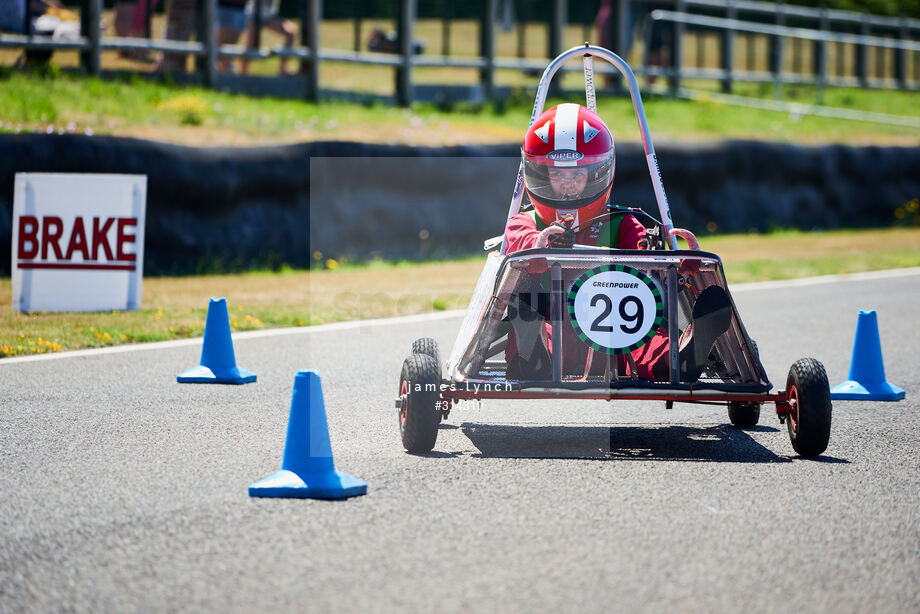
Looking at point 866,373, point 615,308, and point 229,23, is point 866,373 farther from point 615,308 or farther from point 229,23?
point 229,23

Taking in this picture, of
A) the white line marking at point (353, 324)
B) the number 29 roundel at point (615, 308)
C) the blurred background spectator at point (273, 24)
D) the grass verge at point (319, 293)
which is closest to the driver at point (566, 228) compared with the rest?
the number 29 roundel at point (615, 308)

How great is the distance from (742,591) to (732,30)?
21.9 metres

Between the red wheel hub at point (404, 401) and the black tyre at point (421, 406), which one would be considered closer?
the black tyre at point (421, 406)

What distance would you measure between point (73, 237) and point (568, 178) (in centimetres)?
510

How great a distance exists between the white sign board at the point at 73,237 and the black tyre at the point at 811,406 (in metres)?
6.08

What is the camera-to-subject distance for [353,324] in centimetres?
1073

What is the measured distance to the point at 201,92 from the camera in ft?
57.2

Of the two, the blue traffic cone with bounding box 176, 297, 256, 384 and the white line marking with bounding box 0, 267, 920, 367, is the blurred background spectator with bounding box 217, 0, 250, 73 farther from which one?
the blue traffic cone with bounding box 176, 297, 256, 384

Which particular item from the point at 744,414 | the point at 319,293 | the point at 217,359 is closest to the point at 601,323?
the point at 744,414

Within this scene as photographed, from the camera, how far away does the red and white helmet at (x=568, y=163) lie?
6508 mm

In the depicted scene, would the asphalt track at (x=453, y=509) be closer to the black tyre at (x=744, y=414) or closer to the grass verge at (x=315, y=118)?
the black tyre at (x=744, y=414)

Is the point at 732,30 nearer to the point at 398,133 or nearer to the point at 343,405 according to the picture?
the point at 398,133

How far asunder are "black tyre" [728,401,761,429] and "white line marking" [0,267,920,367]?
4216 millimetres

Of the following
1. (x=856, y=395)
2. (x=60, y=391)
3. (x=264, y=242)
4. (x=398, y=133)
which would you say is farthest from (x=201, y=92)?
(x=856, y=395)
